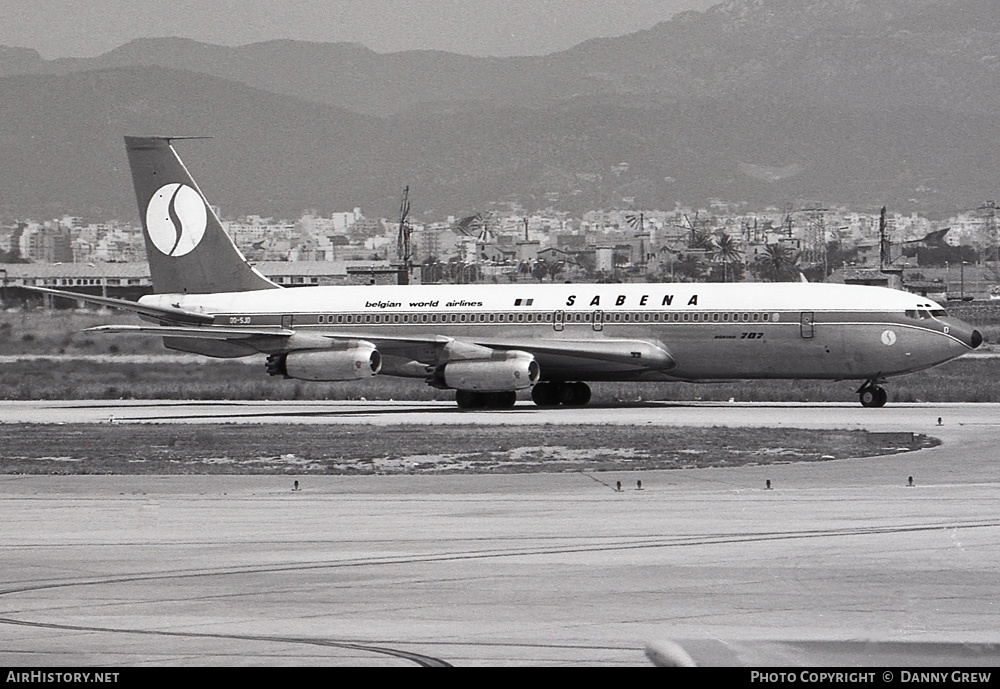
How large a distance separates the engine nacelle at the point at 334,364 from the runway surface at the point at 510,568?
60.9 feet

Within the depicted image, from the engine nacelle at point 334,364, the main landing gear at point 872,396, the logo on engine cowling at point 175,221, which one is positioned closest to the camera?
the main landing gear at point 872,396

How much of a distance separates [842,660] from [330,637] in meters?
5.08

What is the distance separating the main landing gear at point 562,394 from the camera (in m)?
48.2

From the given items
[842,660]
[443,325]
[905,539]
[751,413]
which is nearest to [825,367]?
[751,413]

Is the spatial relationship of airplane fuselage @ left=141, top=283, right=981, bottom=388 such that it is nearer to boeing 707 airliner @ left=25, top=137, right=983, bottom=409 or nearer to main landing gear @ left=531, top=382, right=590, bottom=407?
boeing 707 airliner @ left=25, top=137, right=983, bottom=409

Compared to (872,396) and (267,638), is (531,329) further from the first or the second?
(267,638)

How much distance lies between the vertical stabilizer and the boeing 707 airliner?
0.16 ft

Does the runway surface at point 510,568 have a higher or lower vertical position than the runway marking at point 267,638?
lower

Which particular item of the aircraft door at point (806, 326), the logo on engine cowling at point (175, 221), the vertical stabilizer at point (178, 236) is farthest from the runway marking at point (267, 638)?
the logo on engine cowling at point (175, 221)

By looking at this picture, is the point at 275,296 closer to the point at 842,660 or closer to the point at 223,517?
the point at 223,517

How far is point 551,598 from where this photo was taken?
1473cm

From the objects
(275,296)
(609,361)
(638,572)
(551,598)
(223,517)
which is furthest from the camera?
(275,296)

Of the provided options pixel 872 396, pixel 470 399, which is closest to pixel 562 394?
pixel 470 399

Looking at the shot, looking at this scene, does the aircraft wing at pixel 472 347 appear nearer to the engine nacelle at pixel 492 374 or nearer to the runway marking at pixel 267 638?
the engine nacelle at pixel 492 374
